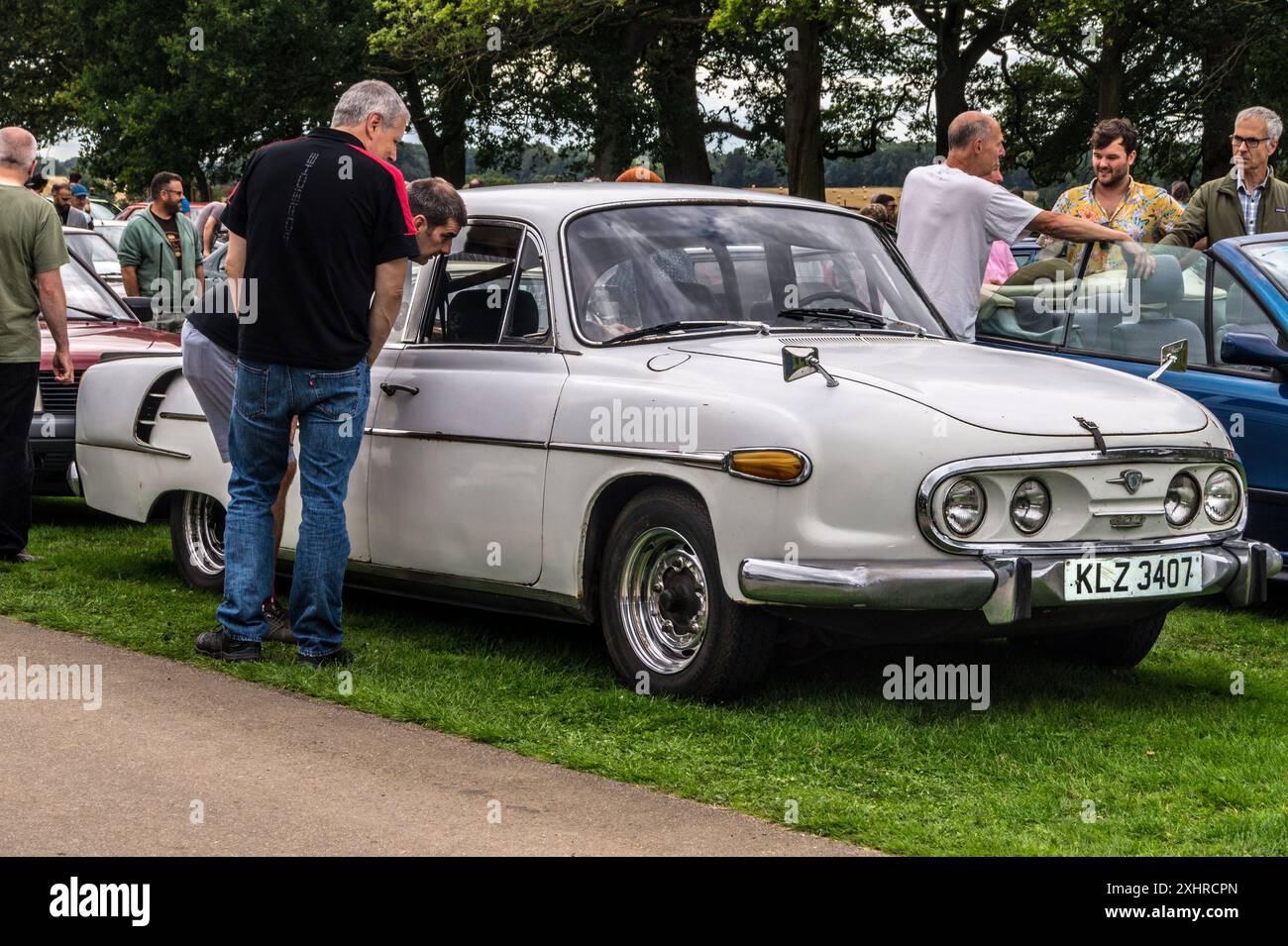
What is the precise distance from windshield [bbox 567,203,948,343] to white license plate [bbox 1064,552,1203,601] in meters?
1.48

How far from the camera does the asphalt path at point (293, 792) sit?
14.6 ft

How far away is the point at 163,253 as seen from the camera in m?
13.5

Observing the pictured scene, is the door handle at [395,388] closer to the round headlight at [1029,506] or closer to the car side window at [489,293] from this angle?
the car side window at [489,293]

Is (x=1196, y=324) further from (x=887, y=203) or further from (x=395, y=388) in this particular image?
(x=887, y=203)

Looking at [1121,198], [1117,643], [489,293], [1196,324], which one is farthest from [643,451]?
[1121,198]

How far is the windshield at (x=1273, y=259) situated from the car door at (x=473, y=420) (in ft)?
11.1

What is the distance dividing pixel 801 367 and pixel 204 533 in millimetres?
3574

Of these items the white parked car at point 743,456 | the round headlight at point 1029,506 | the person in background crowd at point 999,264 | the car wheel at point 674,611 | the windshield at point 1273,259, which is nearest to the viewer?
the white parked car at point 743,456

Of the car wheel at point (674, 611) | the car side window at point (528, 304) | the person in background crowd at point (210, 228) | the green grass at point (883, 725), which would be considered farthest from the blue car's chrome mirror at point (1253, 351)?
the person in background crowd at point (210, 228)

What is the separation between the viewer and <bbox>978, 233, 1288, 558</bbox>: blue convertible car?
735 centimetres

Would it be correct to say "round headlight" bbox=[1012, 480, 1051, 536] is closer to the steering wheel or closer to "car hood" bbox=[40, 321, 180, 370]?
the steering wheel

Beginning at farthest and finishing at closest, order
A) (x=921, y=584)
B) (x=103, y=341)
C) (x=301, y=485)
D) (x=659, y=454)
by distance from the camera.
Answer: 1. (x=103, y=341)
2. (x=301, y=485)
3. (x=659, y=454)
4. (x=921, y=584)

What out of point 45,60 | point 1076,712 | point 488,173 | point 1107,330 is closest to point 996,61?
point 488,173

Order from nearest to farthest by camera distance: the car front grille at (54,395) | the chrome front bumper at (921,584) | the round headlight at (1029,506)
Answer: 1. the chrome front bumper at (921,584)
2. the round headlight at (1029,506)
3. the car front grille at (54,395)
